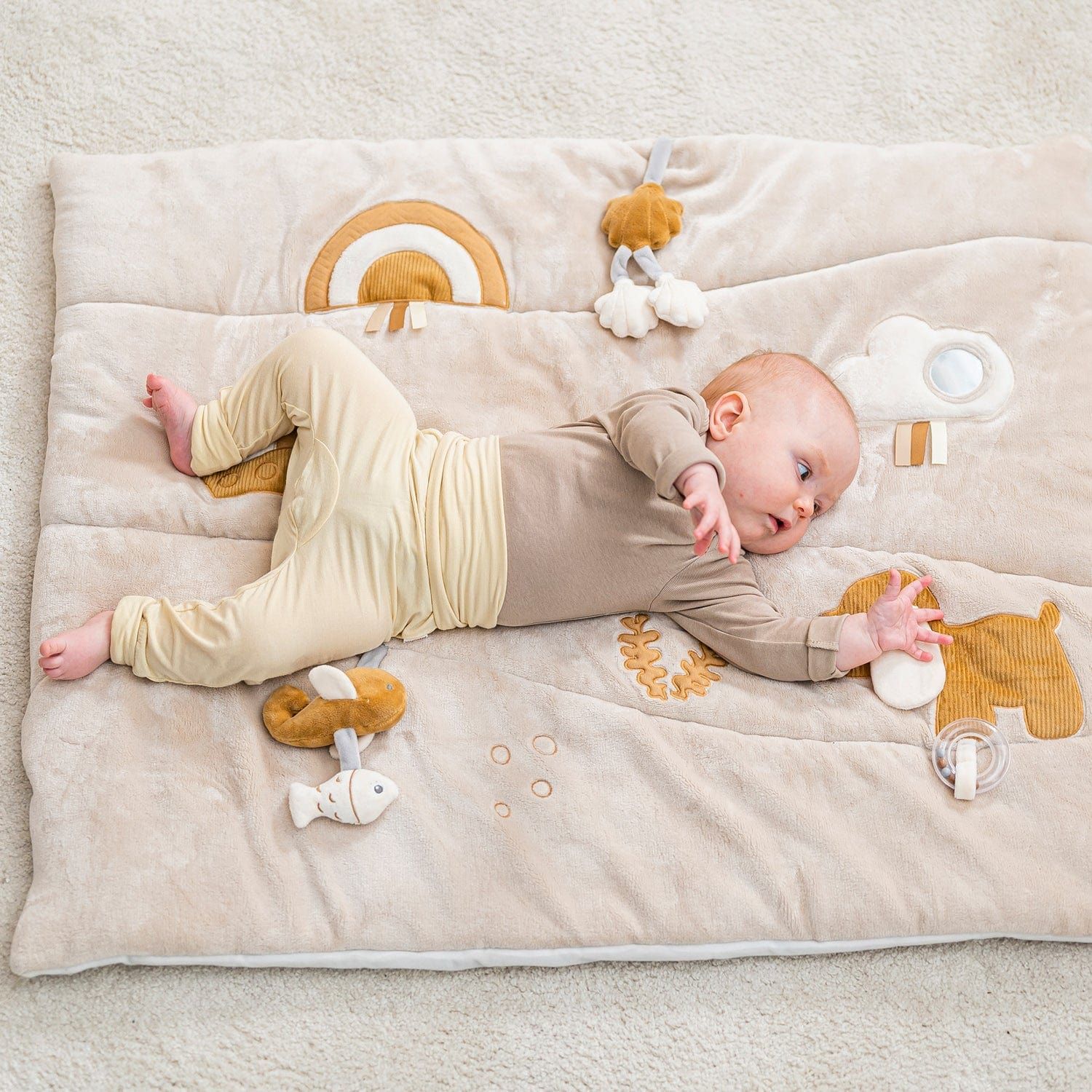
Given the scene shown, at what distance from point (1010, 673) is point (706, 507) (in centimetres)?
52

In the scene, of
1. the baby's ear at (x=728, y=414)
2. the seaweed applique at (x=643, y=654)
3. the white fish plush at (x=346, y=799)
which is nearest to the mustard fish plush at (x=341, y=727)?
the white fish plush at (x=346, y=799)

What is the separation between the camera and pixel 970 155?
5.33 ft

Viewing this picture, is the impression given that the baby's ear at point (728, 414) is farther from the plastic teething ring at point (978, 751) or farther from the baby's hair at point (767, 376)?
the plastic teething ring at point (978, 751)

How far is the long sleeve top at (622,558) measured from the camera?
133 cm

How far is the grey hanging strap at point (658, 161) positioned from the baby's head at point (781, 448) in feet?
1.32

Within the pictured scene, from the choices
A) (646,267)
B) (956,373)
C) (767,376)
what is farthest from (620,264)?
(956,373)

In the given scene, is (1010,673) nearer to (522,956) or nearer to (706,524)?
(706,524)

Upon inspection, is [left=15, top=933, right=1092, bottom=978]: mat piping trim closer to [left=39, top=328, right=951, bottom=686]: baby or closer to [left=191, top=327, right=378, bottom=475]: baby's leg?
[left=39, top=328, right=951, bottom=686]: baby

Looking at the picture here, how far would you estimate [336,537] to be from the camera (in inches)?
51.4

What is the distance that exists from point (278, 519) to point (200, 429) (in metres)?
0.16

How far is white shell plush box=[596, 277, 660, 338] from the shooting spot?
1493 mm

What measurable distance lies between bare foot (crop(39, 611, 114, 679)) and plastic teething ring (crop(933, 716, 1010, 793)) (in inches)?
41.4

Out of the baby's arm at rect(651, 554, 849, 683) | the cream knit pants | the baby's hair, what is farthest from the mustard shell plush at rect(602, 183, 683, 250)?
the baby's arm at rect(651, 554, 849, 683)

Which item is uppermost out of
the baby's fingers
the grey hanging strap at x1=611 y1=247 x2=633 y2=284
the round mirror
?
the grey hanging strap at x1=611 y1=247 x2=633 y2=284
